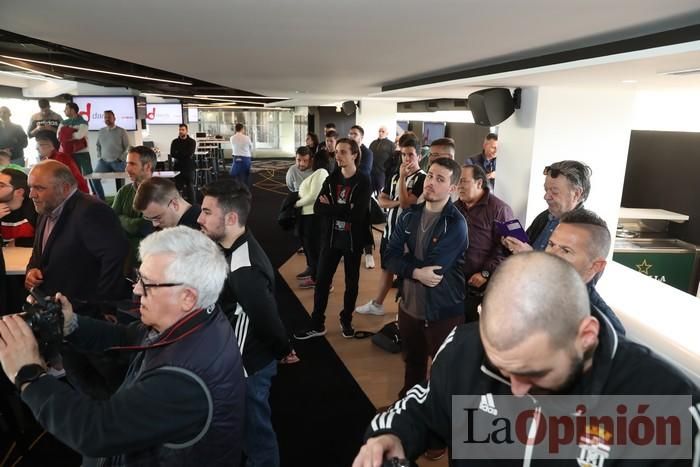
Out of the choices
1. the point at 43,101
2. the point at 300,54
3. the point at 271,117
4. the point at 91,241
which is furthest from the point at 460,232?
the point at 271,117

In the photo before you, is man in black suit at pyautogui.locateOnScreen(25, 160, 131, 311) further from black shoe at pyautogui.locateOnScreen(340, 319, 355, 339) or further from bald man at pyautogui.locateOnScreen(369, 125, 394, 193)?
bald man at pyautogui.locateOnScreen(369, 125, 394, 193)

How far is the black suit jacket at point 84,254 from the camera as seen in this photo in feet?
8.68

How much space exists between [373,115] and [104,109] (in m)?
5.63

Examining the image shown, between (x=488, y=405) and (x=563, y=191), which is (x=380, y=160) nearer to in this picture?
(x=563, y=191)

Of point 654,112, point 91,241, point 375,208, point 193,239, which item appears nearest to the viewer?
point 193,239

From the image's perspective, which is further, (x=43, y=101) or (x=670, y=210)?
(x=43, y=101)

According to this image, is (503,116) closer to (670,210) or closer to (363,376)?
(363,376)

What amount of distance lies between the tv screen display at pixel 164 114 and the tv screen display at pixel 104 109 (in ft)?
14.3

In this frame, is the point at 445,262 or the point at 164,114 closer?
the point at 445,262

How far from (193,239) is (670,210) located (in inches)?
261

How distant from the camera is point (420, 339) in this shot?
9.12 feet

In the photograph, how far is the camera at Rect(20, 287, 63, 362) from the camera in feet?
4.83

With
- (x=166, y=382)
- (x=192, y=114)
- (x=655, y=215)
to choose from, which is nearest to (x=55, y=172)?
(x=166, y=382)

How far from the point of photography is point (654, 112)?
5.20m
